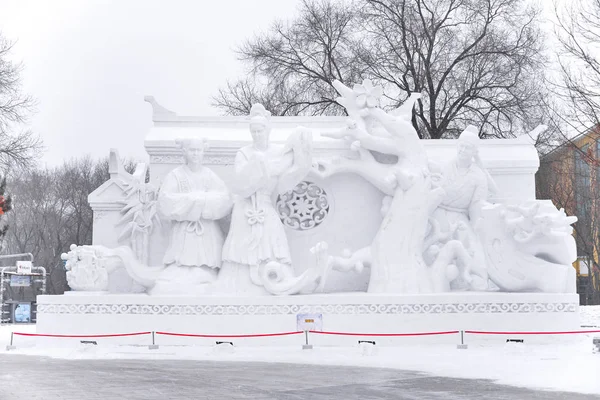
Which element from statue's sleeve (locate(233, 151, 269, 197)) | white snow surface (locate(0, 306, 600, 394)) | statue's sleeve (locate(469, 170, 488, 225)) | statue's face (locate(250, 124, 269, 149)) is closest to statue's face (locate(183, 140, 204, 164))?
statue's sleeve (locate(233, 151, 269, 197))

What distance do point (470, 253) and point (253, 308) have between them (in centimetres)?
355

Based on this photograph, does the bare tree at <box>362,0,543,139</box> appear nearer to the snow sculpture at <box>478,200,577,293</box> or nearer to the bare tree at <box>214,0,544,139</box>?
the bare tree at <box>214,0,544,139</box>

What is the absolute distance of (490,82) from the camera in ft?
85.3

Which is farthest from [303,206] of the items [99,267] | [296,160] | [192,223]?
[99,267]

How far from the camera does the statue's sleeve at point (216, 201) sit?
45.1 feet

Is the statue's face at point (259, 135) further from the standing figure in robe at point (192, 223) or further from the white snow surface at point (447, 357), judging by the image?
the white snow surface at point (447, 357)

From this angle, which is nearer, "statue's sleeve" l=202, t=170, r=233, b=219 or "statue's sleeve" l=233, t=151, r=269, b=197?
"statue's sleeve" l=233, t=151, r=269, b=197

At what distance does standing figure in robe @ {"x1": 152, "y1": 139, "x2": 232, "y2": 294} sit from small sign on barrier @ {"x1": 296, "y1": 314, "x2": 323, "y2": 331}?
60.4 inches

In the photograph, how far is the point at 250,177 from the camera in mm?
13648

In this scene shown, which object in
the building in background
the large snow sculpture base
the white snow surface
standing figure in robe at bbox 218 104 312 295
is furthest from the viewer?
the building in background

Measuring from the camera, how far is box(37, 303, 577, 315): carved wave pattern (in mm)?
13328

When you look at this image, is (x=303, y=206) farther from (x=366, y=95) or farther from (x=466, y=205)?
(x=466, y=205)

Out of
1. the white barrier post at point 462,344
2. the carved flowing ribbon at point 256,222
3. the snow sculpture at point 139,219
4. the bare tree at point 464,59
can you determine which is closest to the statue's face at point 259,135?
the carved flowing ribbon at point 256,222

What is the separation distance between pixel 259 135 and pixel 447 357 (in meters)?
4.72
